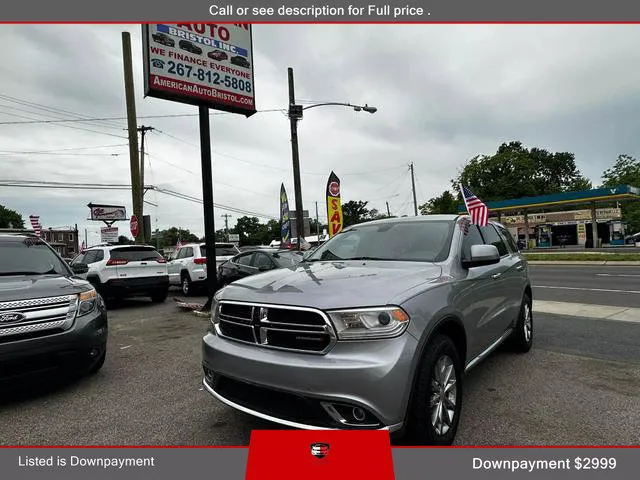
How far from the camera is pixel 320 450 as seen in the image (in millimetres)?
2369

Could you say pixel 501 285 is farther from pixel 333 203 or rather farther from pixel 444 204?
pixel 444 204

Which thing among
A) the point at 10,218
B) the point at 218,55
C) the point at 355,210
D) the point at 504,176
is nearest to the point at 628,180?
the point at 504,176

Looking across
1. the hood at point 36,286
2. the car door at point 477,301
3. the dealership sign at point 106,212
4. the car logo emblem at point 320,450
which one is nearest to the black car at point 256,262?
the hood at point 36,286

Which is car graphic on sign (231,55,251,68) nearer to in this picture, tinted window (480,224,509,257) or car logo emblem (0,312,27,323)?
tinted window (480,224,509,257)

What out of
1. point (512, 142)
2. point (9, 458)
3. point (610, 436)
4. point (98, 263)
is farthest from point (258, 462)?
point (512, 142)

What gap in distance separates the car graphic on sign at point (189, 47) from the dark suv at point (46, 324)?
18.8 feet

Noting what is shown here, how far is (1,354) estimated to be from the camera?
140 inches

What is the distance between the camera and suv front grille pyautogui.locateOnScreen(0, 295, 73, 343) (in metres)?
3.70

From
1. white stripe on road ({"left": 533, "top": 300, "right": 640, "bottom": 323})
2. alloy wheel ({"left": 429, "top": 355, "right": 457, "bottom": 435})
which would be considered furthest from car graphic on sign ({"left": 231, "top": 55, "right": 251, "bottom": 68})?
alloy wheel ({"left": 429, "top": 355, "right": 457, "bottom": 435})

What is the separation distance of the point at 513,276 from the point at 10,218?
304ft

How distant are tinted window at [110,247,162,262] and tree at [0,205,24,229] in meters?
78.4

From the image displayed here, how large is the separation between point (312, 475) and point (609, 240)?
5502 centimetres

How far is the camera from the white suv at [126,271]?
33.9 feet

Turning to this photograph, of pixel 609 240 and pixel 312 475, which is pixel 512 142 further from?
pixel 312 475
